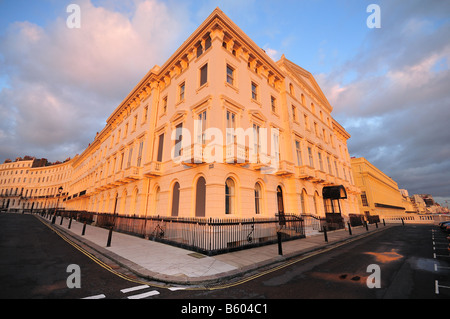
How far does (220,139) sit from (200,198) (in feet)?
12.5

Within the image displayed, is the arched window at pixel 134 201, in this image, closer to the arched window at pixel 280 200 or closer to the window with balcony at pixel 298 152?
the arched window at pixel 280 200

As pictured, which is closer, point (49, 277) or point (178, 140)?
point (49, 277)

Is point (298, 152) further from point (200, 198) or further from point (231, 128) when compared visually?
point (200, 198)

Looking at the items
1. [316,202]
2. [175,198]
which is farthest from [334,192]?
[175,198]

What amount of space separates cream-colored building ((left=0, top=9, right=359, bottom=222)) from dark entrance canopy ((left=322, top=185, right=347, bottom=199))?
162mm

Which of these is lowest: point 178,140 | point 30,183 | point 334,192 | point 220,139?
point 334,192

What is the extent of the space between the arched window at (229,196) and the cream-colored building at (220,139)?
6 centimetres

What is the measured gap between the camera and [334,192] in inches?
702

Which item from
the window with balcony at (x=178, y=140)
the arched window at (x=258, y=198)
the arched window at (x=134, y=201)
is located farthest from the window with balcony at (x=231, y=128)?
the arched window at (x=134, y=201)
